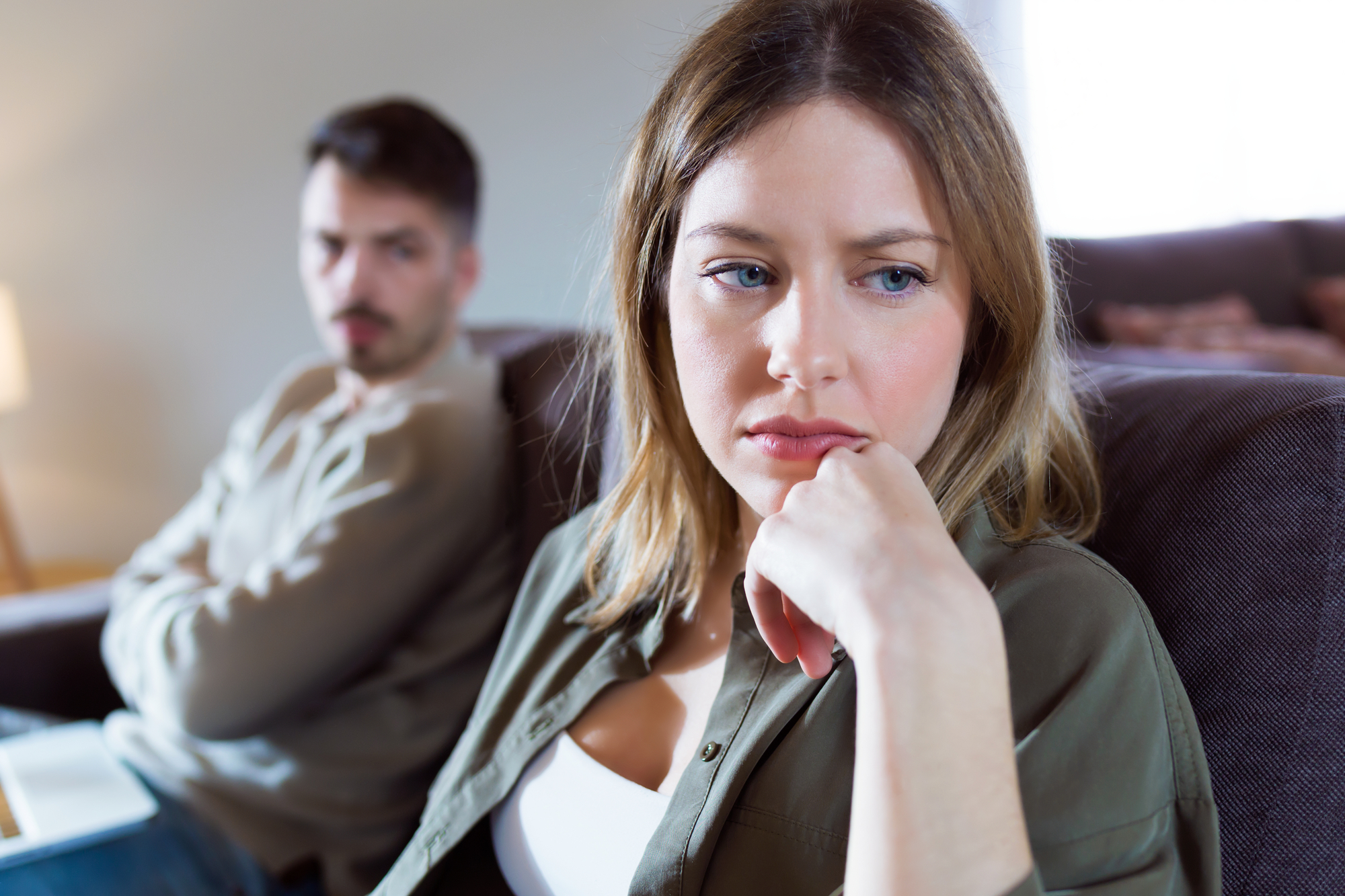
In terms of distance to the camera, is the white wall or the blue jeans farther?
the white wall

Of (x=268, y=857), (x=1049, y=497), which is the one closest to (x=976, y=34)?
(x=1049, y=497)

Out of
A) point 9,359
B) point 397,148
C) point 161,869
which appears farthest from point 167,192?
point 161,869

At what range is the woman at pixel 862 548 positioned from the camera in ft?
1.78

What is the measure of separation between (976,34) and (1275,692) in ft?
1.83

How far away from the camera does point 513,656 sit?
1069 mm

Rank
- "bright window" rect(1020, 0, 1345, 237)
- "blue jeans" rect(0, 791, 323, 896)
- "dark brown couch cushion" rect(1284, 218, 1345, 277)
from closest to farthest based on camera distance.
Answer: "blue jeans" rect(0, 791, 323, 896) < "dark brown couch cushion" rect(1284, 218, 1345, 277) < "bright window" rect(1020, 0, 1345, 237)

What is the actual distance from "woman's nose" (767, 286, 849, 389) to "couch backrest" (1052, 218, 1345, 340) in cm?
223

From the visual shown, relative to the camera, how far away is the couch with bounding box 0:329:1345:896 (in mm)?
663

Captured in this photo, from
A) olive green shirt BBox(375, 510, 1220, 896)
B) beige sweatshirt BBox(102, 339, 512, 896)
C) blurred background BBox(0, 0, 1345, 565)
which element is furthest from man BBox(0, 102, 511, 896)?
blurred background BBox(0, 0, 1345, 565)

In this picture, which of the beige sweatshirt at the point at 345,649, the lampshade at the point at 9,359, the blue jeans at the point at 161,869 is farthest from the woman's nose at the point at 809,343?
the lampshade at the point at 9,359

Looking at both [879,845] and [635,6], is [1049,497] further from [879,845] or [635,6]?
[635,6]

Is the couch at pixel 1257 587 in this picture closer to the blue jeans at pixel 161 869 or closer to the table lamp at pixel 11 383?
the blue jeans at pixel 161 869

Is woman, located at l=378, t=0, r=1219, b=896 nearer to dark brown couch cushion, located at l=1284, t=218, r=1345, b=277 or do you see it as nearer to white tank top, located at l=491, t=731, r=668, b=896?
white tank top, located at l=491, t=731, r=668, b=896

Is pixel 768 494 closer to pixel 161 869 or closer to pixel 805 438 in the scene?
pixel 805 438
